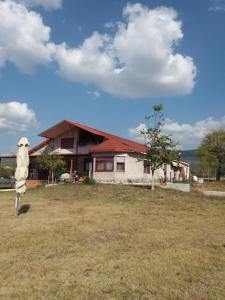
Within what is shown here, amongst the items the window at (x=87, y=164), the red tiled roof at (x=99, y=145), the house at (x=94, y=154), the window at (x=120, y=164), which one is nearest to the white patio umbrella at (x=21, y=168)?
the house at (x=94, y=154)

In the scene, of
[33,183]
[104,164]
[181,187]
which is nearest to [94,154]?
[104,164]

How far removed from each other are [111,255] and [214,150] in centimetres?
5040

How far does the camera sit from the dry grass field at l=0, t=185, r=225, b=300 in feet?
21.8

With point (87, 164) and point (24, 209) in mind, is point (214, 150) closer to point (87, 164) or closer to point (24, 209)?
point (87, 164)

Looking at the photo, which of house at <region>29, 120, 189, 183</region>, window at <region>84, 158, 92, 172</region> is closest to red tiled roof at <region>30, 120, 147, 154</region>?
house at <region>29, 120, 189, 183</region>

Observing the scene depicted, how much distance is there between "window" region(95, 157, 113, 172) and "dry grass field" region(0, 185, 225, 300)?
60.0 ft

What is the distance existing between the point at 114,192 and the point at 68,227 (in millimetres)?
13469

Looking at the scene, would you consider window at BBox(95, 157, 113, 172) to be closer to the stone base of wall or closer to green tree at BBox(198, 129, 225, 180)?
the stone base of wall

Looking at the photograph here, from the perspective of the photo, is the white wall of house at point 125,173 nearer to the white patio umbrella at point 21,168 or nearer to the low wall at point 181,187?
the low wall at point 181,187

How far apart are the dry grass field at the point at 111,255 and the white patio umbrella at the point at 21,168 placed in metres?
1.19

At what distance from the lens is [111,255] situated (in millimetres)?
8914

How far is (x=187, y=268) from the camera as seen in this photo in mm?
7941

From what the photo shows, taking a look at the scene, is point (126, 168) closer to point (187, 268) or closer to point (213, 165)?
point (213, 165)

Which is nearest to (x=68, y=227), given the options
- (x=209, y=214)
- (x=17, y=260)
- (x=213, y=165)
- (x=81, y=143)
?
(x=17, y=260)
